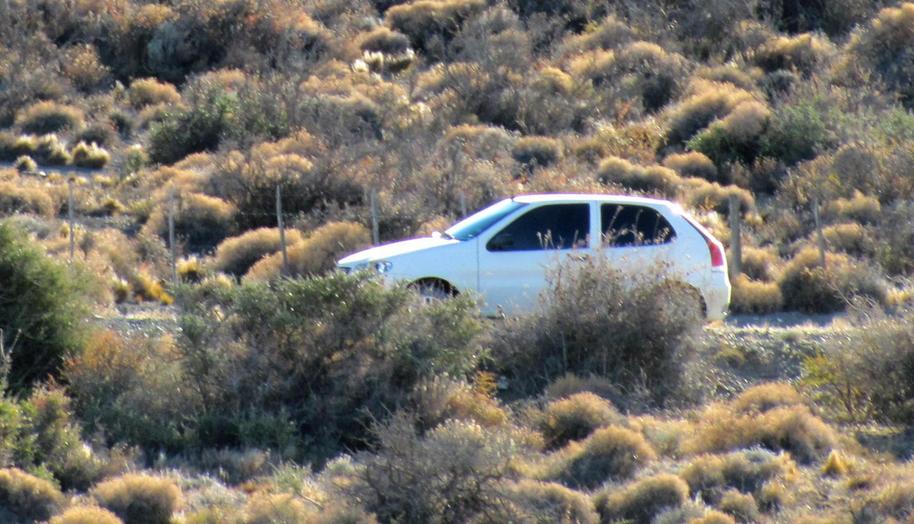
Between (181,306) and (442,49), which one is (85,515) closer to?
(181,306)

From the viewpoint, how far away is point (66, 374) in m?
12.8

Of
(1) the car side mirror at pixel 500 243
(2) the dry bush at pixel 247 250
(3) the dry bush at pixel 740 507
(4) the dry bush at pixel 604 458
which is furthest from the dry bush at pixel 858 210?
(3) the dry bush at pixel 740 507

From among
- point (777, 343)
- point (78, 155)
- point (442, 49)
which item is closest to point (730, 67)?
point (442, 49)

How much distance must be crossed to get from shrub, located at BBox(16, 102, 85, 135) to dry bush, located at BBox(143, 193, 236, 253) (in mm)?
12706

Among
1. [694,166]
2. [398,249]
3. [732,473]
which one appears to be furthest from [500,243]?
[694,166]

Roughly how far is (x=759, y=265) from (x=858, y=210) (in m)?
3.95

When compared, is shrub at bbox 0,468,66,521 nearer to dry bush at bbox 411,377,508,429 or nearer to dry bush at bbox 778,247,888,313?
dry bush at bbox 411,377,508,429

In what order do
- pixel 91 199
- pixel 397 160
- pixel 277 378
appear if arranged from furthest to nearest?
pixel 91 199 → pixel 397 160 → pixel 277 378

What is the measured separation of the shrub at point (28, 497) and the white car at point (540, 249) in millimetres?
4344

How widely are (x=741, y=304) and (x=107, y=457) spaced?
9559 millimetres

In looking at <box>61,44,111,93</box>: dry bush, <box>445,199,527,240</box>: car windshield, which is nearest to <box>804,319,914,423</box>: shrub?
<box>445,199,527,240</box>: car windshield

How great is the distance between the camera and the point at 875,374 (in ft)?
40.9

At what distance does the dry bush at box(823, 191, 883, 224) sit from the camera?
917 inches

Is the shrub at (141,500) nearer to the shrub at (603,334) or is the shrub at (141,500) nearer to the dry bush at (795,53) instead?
the shrub at (603,334)
